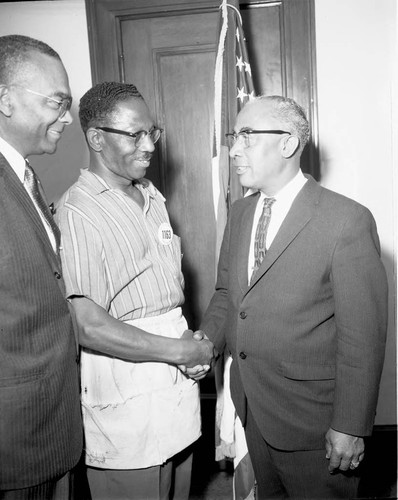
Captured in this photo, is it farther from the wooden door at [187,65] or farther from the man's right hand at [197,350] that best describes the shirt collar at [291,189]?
the wooden door at [187,65]

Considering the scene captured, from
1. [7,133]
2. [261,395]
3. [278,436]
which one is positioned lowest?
[278,436]

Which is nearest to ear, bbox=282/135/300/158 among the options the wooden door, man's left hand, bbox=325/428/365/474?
man's left hand, bbox=325/428/365/474

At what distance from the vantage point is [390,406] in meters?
3.11

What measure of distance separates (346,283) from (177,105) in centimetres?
201

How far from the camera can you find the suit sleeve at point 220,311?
6.67 ft

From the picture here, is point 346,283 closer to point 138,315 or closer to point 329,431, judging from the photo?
point 329,431

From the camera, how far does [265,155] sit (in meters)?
1.79

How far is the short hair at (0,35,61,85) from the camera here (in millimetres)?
1492

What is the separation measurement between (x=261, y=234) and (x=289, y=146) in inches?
13.4

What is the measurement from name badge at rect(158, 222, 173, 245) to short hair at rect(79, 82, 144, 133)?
0.45 metres

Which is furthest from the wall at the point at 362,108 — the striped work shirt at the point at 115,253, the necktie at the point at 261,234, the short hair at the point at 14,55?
the short hair at the point at 14,55

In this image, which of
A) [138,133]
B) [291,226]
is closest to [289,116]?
[291,226]

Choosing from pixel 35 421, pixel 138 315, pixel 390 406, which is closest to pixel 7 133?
pixel 138 315

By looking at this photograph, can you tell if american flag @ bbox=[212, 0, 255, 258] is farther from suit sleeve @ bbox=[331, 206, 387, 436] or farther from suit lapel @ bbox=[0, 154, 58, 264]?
suit lapel @ bbox=[0, 154, 58, 264]
